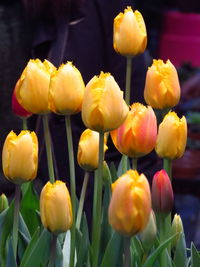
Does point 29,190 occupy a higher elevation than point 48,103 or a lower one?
lower

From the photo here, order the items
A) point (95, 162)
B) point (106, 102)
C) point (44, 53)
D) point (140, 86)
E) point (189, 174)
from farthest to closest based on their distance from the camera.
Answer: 1. point (189, 174)
2. point (140, 86)
3. point (44, 53)
4. point (95, 162)
5. point (106, 102)

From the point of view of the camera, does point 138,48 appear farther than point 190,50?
No

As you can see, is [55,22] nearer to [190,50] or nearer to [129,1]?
[129,1]

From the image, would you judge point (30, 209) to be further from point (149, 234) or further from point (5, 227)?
point (149, 234)

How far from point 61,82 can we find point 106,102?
0.06 m

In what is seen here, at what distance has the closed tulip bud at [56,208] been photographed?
87 centimetres

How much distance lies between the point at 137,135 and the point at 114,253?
0.14m

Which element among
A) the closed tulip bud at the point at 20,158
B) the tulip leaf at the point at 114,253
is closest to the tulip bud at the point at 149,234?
the tulip leaf at the point at 114,253

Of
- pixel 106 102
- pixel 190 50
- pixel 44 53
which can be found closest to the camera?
pixel 106 102

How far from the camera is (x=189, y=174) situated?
3789mm

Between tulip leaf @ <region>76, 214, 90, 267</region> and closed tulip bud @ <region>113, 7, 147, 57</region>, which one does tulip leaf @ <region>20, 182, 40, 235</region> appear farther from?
closed tulip bud @ <region>113, 7, 147, 57</region>

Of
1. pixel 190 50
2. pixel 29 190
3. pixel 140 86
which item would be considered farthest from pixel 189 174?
pixel 29 190

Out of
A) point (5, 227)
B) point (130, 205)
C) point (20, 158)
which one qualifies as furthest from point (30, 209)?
point (130, 205)

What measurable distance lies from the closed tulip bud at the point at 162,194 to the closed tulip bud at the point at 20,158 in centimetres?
15
